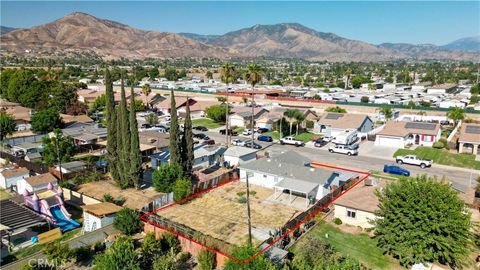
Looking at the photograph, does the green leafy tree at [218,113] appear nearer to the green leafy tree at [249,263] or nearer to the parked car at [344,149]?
the parked car at [344,149]

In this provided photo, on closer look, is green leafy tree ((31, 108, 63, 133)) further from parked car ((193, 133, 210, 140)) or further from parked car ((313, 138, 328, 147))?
parked car ((313, 138, 328, 147))

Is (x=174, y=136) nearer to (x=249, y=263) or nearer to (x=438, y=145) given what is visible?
(x=249, y=263)

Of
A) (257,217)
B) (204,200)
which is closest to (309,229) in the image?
(257,217)

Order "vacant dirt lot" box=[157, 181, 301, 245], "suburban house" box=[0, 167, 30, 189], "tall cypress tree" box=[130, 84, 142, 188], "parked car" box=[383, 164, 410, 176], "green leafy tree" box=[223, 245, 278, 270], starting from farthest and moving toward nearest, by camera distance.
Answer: "parked car" box=[383, 164, 410, 176] → "suburban house" box=[0, 167, 30, 189] → "tall cypress tree" box=[130, 84, 142, 188] → "vacant dirt lot" box=[157, 181, 301, 245] → "green leafy tree" box=[223, 245, 278, 270]

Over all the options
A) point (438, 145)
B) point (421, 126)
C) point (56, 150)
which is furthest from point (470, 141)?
point (56, 150)

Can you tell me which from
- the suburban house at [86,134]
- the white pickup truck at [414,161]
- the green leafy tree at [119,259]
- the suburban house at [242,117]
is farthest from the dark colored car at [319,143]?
the green leafy tree at [119,259]

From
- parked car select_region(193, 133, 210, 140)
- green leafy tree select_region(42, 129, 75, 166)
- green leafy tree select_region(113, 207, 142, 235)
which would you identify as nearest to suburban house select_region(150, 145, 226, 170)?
green leafy tree select_region(42, 129, 75, 166)

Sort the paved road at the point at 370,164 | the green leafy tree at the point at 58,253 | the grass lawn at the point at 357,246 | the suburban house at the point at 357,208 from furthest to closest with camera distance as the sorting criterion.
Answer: the paved road at the point at 370,164 < the suburban house at the point at 357,208 < the grass lawn at the point at 357,246 < the green leafy tree at the point at 58,253
